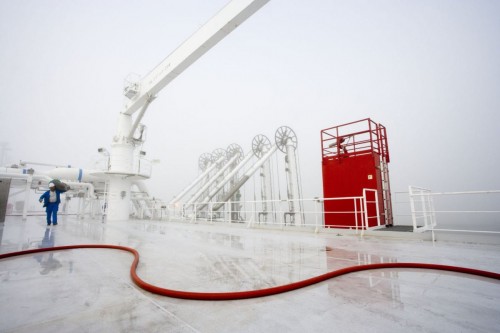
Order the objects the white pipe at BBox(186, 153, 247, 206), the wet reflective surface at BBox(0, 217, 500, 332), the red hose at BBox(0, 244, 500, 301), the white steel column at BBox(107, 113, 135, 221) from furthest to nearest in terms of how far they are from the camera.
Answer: the white pipe at BBox(186, 153, 247, 206)
the white steel column at BBox(107, 113, 135, 221)
the red hose at BBox(0, 244, 500, 301)
the wet reflective surface at BBox(0, 217, 500, 332)

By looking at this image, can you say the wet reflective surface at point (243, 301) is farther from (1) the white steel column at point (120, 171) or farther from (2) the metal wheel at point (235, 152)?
(2) the metal wheel at point (235, 152)

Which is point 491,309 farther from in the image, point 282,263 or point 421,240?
point 421,240

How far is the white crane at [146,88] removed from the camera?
332 inches

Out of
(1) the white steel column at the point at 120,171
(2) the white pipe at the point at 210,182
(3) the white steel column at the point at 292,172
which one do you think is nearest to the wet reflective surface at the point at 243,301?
(1) the white steel column at the point at 120,171

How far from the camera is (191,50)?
9.85 metres

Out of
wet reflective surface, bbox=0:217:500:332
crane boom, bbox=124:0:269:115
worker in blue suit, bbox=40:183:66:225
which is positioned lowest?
wet reflective surface, bbox=0:217:500:332

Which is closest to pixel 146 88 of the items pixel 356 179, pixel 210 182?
pixel 356 179

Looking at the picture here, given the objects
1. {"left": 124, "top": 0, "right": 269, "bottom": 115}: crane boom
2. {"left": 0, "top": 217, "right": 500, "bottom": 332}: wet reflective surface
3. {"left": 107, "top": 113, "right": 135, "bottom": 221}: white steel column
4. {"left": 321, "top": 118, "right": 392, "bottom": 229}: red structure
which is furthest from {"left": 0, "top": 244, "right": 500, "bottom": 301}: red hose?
{"left": 107, "top": 113, "right": 135, "bottom": 221}: white steel column

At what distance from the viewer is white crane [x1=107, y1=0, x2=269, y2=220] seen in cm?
842

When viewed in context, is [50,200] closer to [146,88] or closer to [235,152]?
[146,88]

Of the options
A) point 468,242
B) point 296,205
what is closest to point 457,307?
point 468,242

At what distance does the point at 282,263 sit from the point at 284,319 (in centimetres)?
152

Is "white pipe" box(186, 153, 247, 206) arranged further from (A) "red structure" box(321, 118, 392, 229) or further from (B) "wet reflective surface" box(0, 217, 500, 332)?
(B) "wet reflective surface" box(0, 217, 500, 332)

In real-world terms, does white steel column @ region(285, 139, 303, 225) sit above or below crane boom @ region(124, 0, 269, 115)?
below
